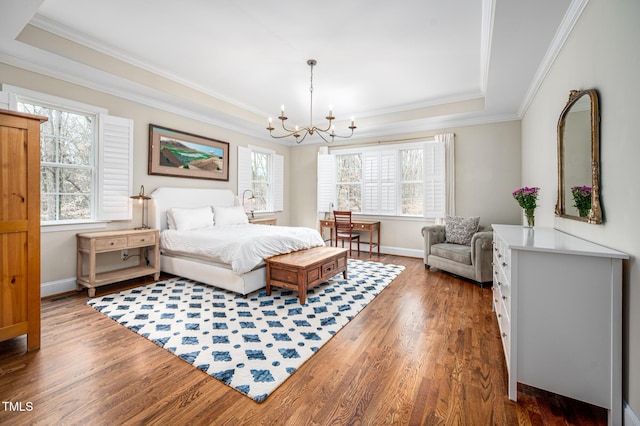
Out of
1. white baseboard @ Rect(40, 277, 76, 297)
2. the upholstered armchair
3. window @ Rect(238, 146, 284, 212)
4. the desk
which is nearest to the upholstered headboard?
window @ Rect(238, 146, 284, 212)

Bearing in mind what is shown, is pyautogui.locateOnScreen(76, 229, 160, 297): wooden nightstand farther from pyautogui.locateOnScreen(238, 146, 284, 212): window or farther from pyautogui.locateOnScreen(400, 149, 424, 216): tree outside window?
pyautogui.locateOnScreen(400, 149, 424, 216): tree outside window

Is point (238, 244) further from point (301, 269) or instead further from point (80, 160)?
point (80, 160)

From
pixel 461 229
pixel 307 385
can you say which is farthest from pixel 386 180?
pixel 307 385

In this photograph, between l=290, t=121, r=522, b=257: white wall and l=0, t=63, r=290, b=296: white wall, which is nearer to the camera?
l=0, t=63, r=290, b=296: white wall

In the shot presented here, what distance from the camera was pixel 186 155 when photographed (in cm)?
472

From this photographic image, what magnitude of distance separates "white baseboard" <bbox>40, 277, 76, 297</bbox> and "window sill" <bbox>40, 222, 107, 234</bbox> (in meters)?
0.60

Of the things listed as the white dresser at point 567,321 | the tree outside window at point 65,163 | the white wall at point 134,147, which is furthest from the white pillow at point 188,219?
the white dresser at point 567,321

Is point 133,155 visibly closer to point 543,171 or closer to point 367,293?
point 367,293

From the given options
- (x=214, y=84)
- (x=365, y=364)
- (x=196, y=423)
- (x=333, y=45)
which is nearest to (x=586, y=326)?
(x=365, y=364)

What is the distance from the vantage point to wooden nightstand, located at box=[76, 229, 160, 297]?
130 inches

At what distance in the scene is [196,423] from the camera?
1.46 metres

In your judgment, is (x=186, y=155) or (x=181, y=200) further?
(x=186, y=155)

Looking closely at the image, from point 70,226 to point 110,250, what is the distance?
58cm

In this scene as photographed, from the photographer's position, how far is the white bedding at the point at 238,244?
316 cm
